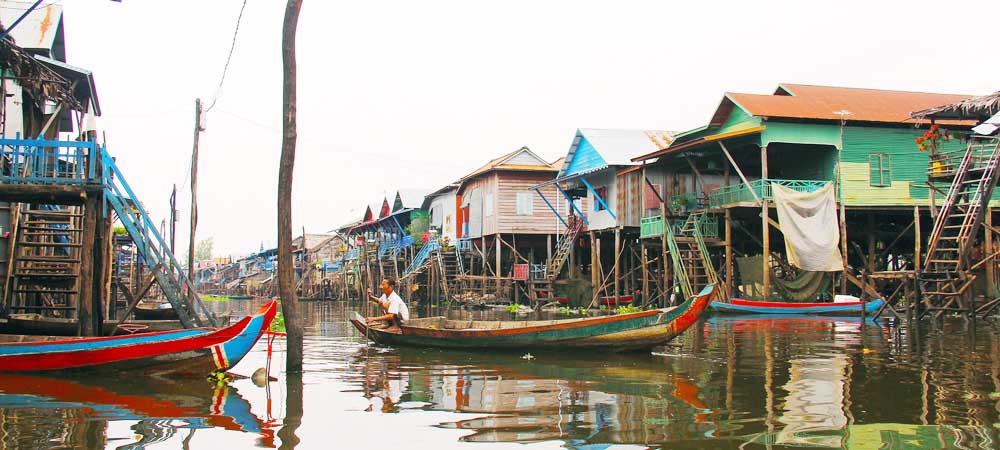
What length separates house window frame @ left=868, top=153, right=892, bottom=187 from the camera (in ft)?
75.6

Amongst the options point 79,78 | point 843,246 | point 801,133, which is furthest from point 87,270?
point 843,246

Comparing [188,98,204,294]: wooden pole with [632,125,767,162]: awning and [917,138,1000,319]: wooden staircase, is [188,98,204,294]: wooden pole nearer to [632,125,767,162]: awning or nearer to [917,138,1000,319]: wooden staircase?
[632,125,767,162]: awning

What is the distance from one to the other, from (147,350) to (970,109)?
16.8m

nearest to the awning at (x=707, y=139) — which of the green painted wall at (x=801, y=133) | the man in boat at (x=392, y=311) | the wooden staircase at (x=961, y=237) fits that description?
the green painted wall at (x=801, y=133)

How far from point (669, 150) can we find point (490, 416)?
16520mm

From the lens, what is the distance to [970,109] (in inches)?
703

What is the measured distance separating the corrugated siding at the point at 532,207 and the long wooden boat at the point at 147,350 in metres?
23.3

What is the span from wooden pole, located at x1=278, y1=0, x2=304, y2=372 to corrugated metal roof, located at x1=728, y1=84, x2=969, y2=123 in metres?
14.8

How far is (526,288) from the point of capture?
34.0 meters

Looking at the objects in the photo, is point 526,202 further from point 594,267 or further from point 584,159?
point 594,267

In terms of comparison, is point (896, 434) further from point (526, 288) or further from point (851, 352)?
point (526, 288)

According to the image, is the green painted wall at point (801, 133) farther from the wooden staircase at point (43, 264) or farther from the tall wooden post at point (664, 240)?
the wooden staircase at point (43, 264)

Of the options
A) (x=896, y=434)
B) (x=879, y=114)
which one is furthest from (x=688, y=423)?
(x=879, y=114)

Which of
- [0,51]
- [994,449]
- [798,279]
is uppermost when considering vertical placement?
[0,51]
